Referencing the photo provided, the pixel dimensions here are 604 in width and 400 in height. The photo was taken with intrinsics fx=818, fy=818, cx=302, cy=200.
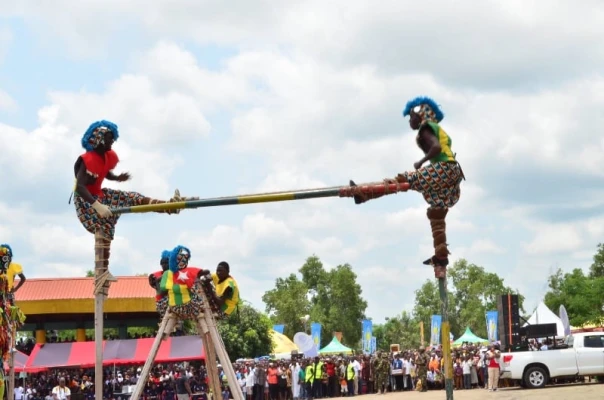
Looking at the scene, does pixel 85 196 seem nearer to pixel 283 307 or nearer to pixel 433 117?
pixel 433 117

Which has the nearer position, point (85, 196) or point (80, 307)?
point (85, 196)

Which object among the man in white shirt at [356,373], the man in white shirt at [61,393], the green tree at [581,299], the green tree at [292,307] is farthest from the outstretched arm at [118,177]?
the green tree at [292,307]

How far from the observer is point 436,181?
706 centimetres

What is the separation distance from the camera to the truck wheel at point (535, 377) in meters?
26.0

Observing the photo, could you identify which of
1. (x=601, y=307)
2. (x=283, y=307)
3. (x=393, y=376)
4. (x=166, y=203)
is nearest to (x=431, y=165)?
(x=166, y=203)

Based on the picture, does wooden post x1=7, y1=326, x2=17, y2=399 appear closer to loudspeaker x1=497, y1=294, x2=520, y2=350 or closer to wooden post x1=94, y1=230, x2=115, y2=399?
wooden post x1=94, y1=230, x2=115, y2=399

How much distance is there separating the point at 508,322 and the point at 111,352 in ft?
45.3

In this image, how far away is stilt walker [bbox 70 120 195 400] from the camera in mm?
9000

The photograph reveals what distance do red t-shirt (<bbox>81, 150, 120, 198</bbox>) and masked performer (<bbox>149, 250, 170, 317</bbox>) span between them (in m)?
1.90

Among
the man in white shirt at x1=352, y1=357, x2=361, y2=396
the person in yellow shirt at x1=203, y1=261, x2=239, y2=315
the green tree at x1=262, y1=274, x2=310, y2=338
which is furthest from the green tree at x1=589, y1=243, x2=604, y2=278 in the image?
the person in yellow shirt at x1=203, y1=261, x2=239, y2=315

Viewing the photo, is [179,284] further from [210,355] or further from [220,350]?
[210,355]

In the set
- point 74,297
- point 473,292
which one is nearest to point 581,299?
point 473,292

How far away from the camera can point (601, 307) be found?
201ft

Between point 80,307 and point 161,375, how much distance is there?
607 cm
